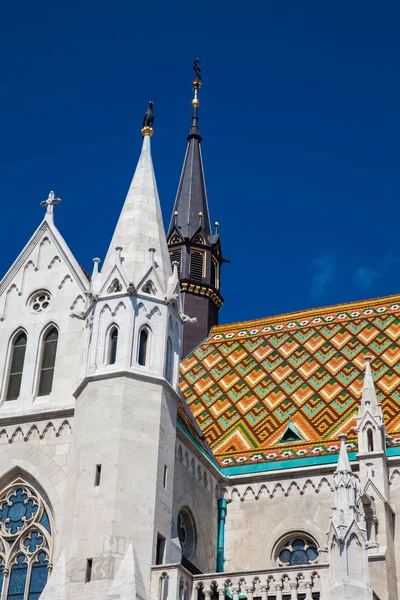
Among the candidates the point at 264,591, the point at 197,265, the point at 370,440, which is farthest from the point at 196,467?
the point at 197,265

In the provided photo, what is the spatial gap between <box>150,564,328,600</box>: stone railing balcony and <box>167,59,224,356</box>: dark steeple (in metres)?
13.2

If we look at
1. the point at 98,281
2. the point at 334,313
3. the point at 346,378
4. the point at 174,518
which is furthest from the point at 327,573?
the point at 334,313

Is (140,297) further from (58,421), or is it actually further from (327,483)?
(327,483)

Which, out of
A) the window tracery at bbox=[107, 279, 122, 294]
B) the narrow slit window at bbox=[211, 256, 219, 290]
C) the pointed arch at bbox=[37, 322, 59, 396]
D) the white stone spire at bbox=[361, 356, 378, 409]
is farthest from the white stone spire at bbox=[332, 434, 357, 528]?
the narrow slit window at bbox=[211, 256, 219, 290]

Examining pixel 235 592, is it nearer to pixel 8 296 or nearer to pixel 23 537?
pixel 23 537

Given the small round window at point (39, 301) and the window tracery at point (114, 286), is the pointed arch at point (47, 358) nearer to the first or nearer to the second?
the small round window at point (39, 301)

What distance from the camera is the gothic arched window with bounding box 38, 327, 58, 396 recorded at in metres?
21.3

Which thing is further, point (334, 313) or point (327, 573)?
point (334, 313)

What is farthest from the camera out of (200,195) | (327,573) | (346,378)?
(200,195)

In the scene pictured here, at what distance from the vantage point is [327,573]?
17.5 m

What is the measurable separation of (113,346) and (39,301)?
2889 mm

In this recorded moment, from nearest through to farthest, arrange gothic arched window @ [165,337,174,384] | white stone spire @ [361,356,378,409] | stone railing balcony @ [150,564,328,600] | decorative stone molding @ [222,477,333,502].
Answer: stone railing balcony @ [150,564,328,600]
gothic arched window @ [165,337,174,384]
decorative stone molding @ [222,477,333,502]
white stone spire @ [361,356,378,409]

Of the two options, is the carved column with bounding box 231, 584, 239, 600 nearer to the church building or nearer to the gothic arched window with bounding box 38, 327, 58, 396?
the church building

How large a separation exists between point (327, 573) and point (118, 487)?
3.64 metres
